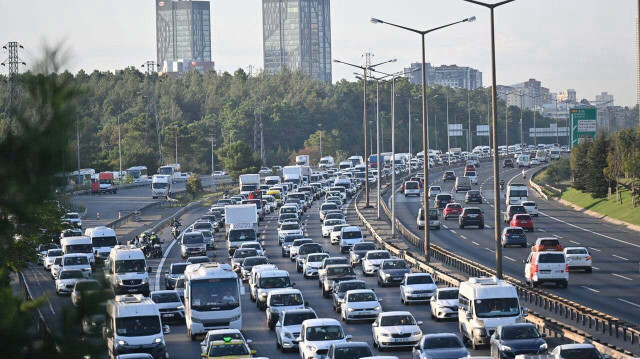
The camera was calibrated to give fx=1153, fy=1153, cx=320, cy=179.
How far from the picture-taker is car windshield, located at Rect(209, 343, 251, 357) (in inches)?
1062

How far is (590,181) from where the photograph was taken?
308ft

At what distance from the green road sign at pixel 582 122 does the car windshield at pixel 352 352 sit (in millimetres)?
70391

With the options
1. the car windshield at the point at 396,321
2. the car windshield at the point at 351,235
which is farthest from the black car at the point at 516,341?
the car windshield at the point at 351,235

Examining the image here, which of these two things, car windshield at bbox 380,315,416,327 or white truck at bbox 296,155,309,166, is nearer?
car windshield at bbox 380,315,416,327

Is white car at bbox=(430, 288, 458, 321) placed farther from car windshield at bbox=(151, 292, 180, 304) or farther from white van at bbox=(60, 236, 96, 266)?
white van at bbox=(60, 236, 96, 266)

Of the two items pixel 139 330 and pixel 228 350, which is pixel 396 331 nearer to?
pixel 228 350

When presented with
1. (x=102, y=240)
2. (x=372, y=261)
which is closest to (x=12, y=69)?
(x=102, y=240)

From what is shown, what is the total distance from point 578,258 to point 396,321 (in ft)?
66.1

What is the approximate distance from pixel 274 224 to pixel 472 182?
137 ft

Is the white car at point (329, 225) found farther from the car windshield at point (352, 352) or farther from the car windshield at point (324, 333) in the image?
the car windshield at point (352, 352)

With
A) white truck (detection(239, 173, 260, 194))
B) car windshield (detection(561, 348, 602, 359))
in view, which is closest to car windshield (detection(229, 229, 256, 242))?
car windshield (detection(561, 348, 602, 359))

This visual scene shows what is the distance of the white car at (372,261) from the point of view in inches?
1956

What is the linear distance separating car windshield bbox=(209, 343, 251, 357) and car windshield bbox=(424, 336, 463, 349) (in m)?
4.20

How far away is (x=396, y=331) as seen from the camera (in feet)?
99.8
